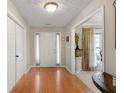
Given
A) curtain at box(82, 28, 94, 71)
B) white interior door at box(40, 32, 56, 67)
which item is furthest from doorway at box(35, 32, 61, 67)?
curtain at box(82, 28, 94, 71)

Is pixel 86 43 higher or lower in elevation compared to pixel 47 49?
higher

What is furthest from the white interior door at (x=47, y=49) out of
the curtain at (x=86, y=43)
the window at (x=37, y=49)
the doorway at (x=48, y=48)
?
the curtain at (x=86, y=43)

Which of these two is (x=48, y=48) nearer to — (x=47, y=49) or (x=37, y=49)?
(x=47, y=49)

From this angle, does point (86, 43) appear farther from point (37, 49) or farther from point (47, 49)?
point (37, 49)

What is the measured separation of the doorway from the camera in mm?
9430

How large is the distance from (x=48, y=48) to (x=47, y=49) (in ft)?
0.27

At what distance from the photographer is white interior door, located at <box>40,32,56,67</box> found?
9.45m

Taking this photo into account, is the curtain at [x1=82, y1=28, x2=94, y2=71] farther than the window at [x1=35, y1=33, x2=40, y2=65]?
No

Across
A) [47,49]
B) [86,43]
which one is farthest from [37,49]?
[86,43]

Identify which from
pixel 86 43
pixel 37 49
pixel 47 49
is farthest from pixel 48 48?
pixel 86 43

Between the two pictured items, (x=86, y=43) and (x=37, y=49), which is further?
(x=37, y=49)

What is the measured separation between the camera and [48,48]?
9.50 meters

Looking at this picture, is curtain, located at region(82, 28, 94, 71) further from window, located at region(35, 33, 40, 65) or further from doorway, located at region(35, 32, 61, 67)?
window, located at region(35, 33, 40, 65)

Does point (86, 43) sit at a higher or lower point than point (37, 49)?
higher
